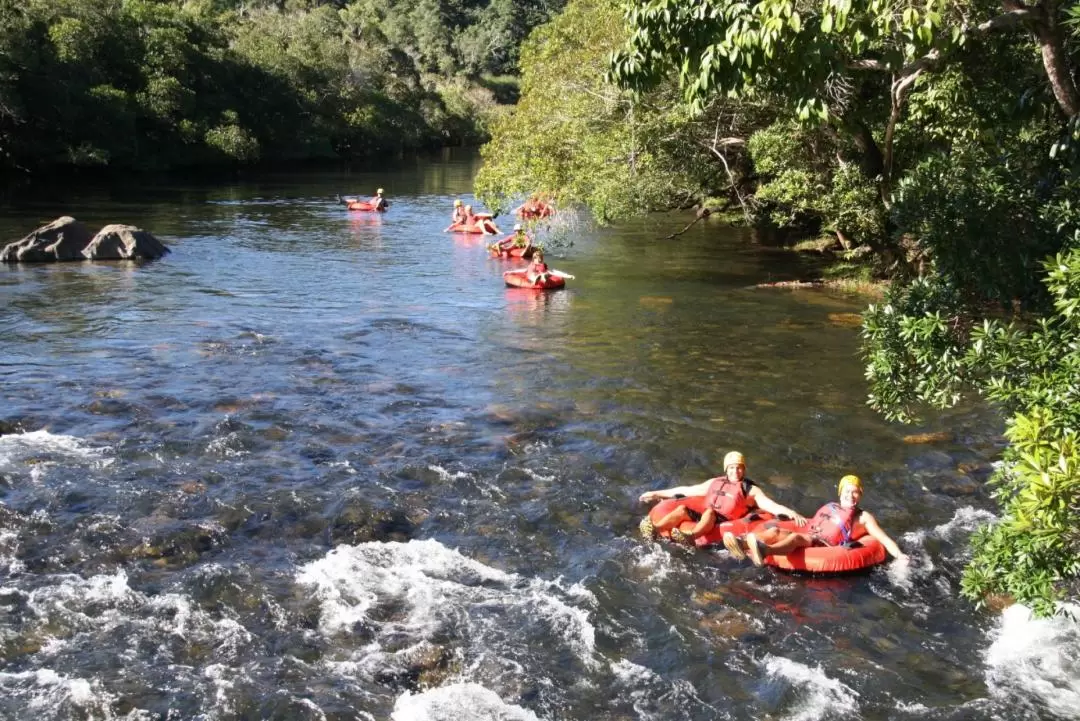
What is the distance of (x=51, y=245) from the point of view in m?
28.5

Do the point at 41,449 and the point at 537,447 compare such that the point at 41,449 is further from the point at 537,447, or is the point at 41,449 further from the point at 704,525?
the point at 704,525

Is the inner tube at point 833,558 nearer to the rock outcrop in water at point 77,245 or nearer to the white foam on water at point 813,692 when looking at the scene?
the white foam on water at point 813,692

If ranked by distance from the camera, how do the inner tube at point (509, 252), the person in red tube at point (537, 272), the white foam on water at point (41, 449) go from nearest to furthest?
the white foam on water at point (41, 449) → the person in red tube at point (537, 272) → the inner tube at point (509, 252)

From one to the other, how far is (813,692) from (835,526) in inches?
111

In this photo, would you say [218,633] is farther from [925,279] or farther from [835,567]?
[925,279]

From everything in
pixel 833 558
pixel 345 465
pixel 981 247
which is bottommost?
pixel 345 465

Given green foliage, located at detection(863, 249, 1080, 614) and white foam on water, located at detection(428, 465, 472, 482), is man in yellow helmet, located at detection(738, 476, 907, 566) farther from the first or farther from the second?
white foam on water, located at detection(428, 465, 472, 482)

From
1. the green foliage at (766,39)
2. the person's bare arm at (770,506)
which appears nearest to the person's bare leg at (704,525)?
the person's bare arm at (770,506)

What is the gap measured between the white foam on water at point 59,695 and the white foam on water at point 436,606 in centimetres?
194

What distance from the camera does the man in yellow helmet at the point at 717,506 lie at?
11.5 metres

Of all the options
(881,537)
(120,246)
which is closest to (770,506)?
(881,537)

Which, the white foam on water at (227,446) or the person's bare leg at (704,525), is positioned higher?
the person's bare leg at (704,525)

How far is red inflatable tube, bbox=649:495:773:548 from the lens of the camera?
1130 cm

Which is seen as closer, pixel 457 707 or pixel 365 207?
pixel 457 707
